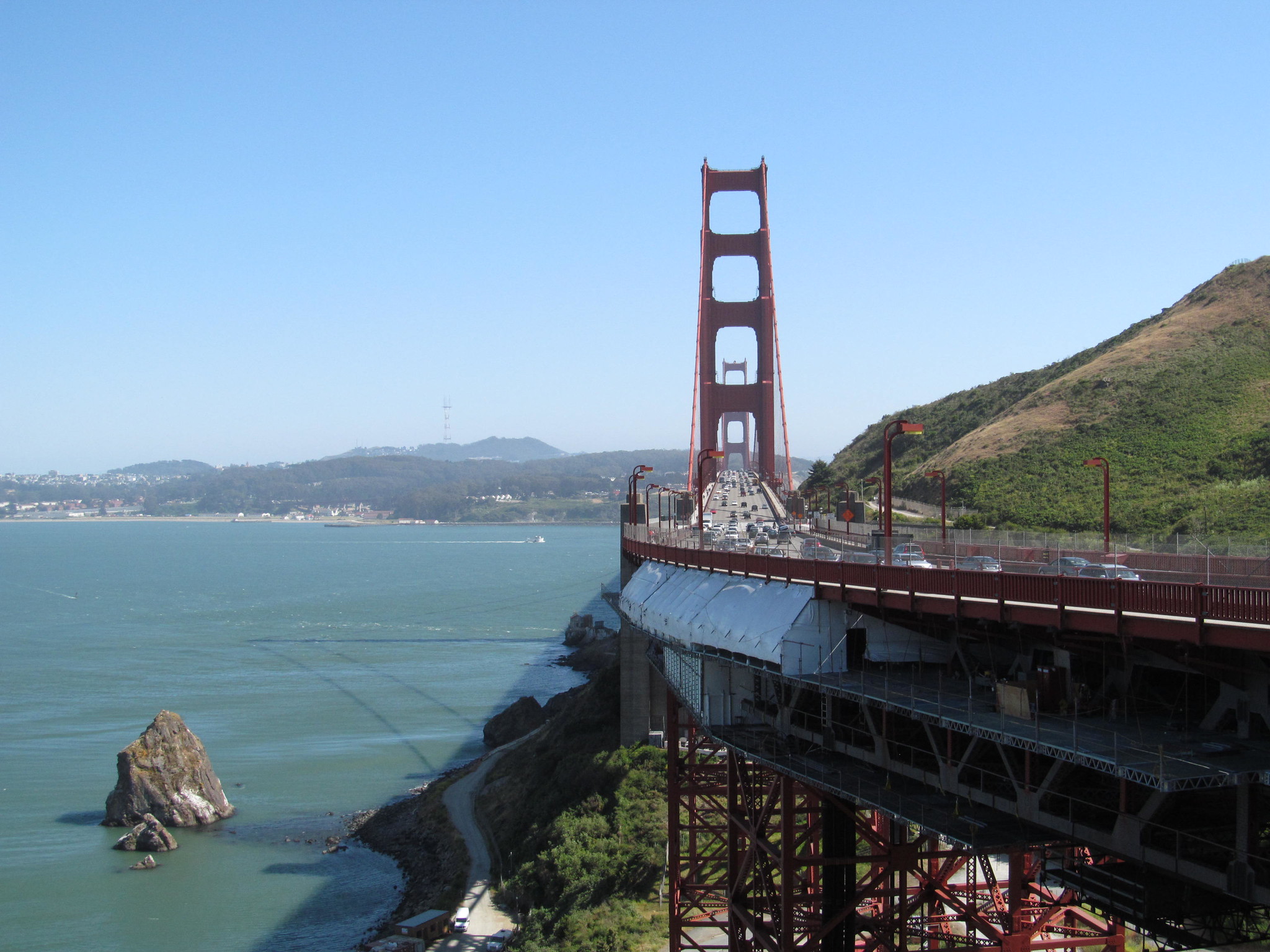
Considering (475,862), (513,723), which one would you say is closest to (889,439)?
(475,862)

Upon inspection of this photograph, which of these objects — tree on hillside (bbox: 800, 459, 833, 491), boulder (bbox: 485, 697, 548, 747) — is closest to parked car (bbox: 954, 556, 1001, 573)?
boulder (bbox: 485, 697, 548, 747)

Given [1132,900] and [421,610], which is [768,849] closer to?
[1132,900]

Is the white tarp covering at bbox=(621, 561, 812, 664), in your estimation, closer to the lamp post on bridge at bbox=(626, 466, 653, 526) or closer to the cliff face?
the cliff face

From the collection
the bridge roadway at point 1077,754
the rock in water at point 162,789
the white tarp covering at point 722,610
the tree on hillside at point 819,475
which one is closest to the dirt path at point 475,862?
the rock in water at point 162,789

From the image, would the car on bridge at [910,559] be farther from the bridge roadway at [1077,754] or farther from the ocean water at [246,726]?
the ocean water at [246,726]

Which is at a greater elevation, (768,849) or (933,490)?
(933,490)

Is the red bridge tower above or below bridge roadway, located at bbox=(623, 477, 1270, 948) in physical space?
above

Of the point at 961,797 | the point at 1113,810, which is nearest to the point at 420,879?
the point at 961,797
